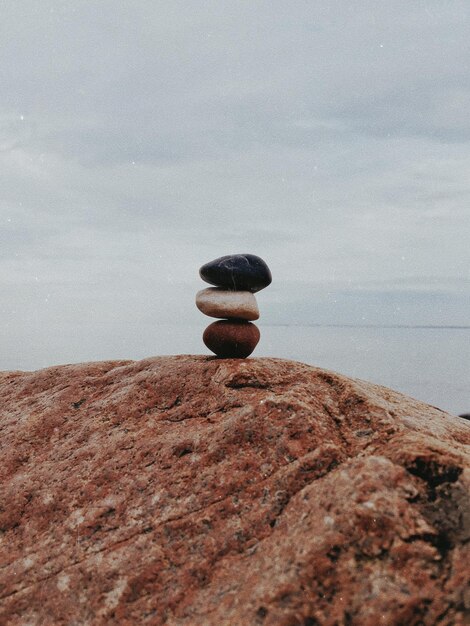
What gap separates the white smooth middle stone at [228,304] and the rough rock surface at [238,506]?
2.45 ft

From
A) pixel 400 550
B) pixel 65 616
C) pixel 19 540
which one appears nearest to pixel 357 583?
pixel 400 550

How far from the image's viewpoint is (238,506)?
4.45 metres

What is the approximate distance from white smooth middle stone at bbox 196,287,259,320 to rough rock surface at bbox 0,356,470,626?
0.75 metres

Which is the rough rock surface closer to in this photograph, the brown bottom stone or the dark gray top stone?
the brown bottom stone

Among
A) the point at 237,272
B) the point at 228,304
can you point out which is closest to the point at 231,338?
the point at 228,304

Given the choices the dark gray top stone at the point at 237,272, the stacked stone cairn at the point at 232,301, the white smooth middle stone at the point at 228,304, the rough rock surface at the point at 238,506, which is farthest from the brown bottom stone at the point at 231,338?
the dark gray top stone at the point at 237,272

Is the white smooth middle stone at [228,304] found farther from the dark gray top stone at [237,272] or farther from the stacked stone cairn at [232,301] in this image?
the dark gray top stone at [237,272]

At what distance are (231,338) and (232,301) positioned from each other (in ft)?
1.68

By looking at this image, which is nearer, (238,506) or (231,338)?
(238,506)

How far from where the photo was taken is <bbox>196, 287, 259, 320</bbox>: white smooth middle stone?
7105mm

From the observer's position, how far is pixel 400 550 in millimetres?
3479

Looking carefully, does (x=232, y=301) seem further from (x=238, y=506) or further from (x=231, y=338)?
(x=238, y=506)

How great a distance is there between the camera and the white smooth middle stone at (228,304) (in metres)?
7.11

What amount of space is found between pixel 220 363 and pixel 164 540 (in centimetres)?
280
